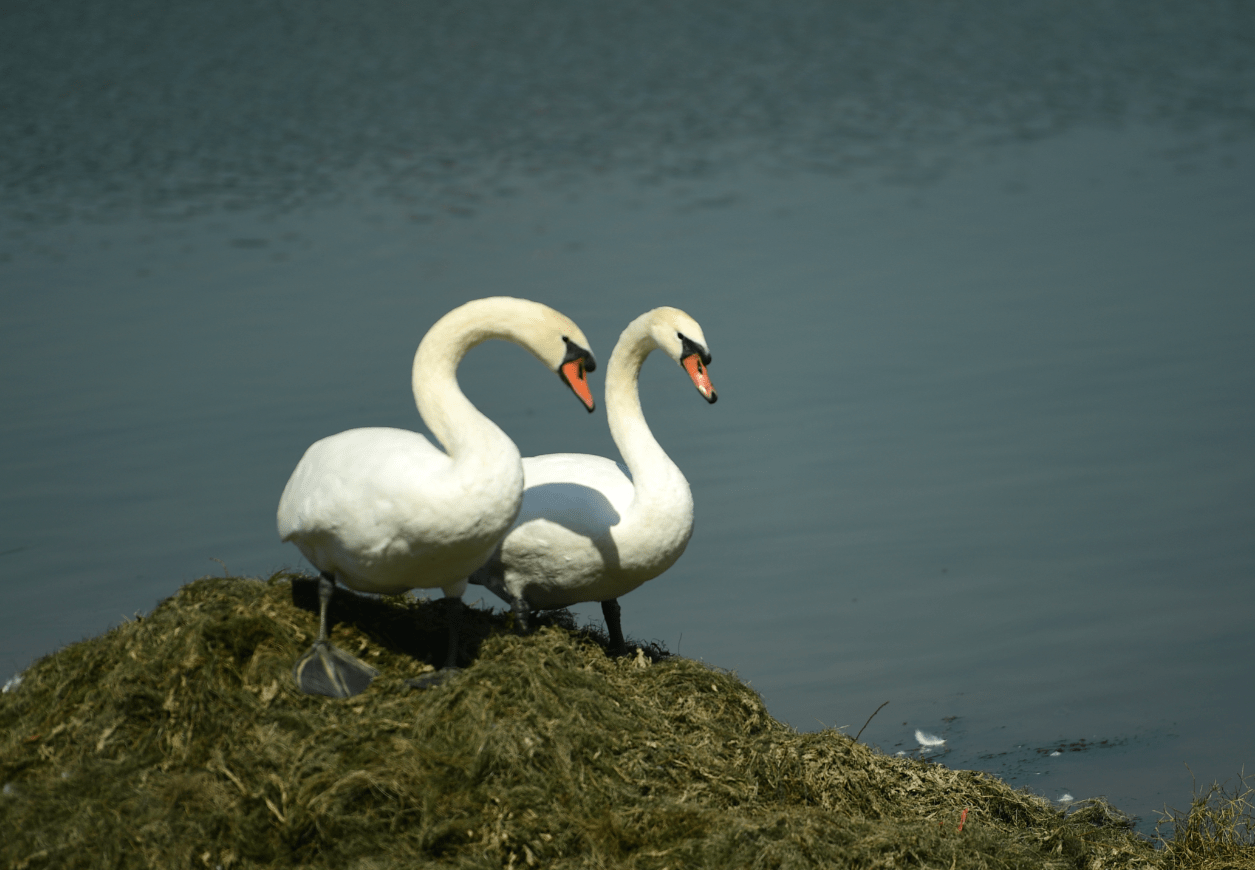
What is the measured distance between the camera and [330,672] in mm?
5520

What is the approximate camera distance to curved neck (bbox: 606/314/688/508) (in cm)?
658

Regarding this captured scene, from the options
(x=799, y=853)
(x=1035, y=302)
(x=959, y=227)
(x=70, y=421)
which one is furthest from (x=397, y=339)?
(x=799, y=853)

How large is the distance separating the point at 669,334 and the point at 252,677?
251 centimetres

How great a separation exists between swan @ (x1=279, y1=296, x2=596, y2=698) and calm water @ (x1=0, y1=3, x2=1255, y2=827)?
227cm

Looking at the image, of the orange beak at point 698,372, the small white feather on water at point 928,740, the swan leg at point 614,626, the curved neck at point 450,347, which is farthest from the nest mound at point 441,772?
the orange beak at point 698,372

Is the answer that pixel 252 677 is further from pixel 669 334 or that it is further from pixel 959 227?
pixel 959 227

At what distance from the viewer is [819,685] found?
7383 millimetres

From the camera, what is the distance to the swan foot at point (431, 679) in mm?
5645

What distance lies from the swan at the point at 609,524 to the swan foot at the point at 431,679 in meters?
0.82

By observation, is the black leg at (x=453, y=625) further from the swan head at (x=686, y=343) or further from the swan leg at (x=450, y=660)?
the swan head at (x=686, y=343)

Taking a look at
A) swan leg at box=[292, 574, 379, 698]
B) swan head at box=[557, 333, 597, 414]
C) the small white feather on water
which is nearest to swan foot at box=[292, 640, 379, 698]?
swan leg at box=[292, 574, 379, 698]

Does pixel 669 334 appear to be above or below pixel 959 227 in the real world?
below

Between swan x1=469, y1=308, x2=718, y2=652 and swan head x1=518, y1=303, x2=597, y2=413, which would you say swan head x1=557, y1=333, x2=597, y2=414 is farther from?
swan x1=469, y1=308, x2=718, y2=652

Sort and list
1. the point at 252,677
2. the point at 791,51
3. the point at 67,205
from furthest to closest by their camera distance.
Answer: the point at 791,51, the point at 67,205, the point at 252,677
